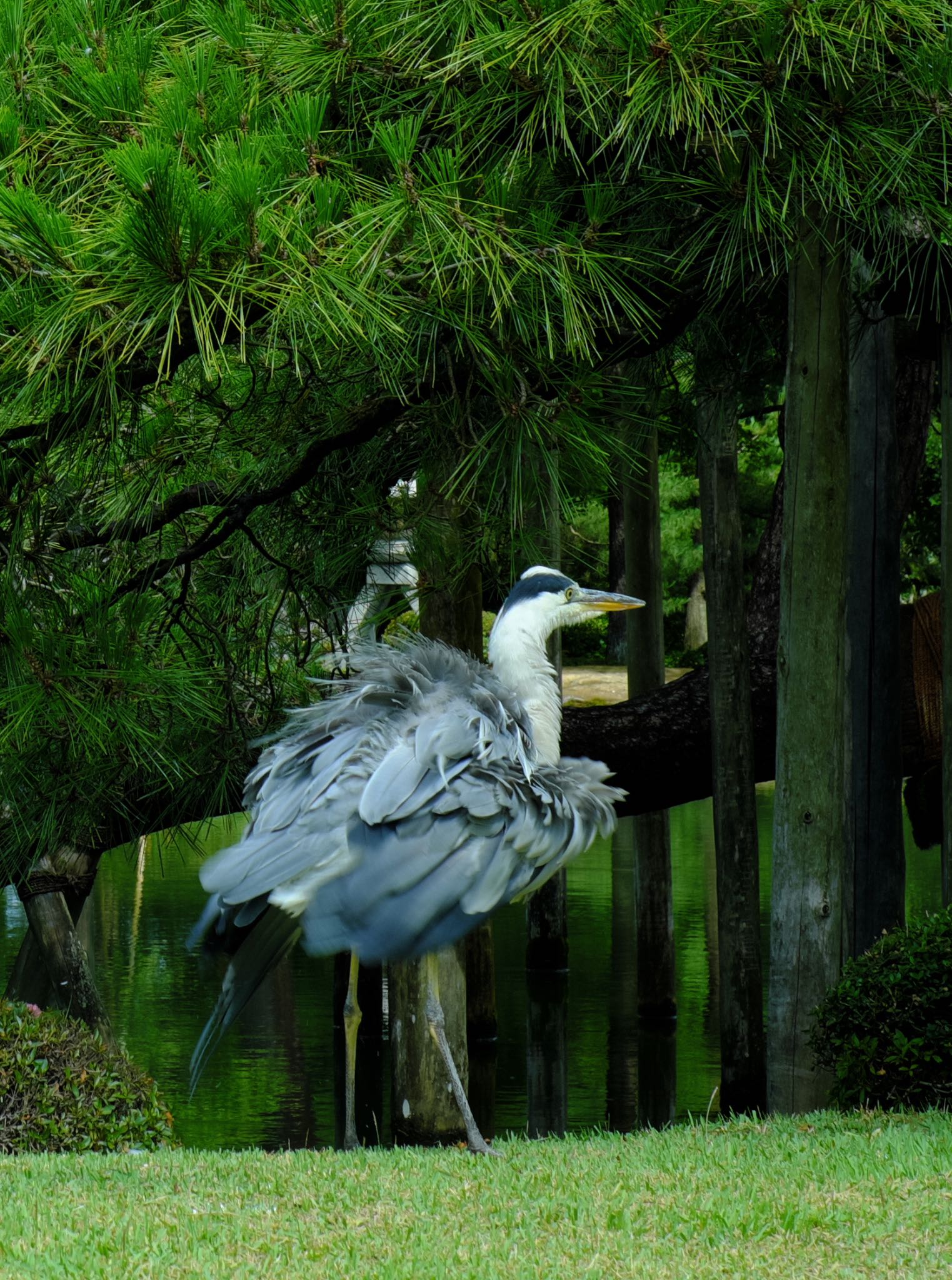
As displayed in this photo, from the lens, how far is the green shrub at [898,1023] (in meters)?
4.86

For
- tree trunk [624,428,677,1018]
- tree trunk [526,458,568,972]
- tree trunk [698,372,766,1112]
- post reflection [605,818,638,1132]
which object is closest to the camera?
tree trunk [698,372,766,1112]

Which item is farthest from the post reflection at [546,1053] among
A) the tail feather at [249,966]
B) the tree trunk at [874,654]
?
the tail feather at [249,966]

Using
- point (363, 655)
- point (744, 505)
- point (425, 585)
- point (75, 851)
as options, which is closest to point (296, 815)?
point (363, 655)

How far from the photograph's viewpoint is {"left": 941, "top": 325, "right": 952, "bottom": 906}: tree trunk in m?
5.69

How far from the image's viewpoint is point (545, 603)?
489cm

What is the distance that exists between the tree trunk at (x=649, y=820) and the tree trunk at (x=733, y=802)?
1.83 metres

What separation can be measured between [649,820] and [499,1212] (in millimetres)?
7364

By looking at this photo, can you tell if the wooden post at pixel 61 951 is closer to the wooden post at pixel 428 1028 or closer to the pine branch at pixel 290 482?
the wooden post at pixel 428 1028

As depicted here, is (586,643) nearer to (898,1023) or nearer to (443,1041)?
(898,1023)

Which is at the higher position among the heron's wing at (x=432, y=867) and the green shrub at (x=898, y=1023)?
the heron's wing at (x=432, y=867)

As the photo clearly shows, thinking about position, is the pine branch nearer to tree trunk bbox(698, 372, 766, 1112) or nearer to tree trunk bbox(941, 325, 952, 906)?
tree trunk bbox(941, 325, 952, 906)

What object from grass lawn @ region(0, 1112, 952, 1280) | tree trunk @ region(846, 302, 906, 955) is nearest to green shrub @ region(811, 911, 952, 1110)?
grass lawn @ region(0, 1112, 952, 1280)

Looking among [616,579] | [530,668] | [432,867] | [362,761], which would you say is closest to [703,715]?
[530,668]

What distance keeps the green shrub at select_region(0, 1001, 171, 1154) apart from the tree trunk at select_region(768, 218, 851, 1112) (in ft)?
7.56
